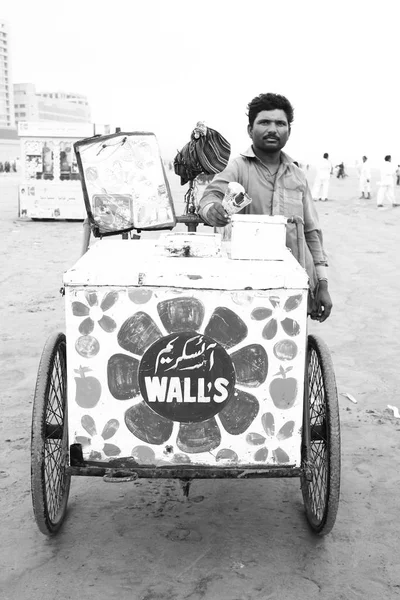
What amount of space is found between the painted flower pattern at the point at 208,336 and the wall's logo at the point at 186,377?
0.02 m

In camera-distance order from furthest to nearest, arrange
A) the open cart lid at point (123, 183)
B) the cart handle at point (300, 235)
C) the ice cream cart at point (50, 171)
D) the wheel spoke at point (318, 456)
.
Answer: the ice cream cart at point (50, 171) → the open cart lid at point (123, 183) → the cart handle at point (300, 235) → the wheel spoke at point (318, 456)

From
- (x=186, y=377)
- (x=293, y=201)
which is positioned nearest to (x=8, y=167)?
(x=293, y=201)

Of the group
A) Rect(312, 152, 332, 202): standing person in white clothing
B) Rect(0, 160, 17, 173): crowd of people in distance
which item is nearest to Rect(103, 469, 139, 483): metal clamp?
Rect(312, 152, 332, 202): standing person in white clothing

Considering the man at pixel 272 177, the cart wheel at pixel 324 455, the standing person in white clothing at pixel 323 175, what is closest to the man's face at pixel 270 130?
the man at pixel 272 177

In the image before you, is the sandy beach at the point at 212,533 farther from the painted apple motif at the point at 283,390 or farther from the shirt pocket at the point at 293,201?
the shirt pocket at the point at 293,201

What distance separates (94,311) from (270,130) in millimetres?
1271

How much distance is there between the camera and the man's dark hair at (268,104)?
10.3 ft

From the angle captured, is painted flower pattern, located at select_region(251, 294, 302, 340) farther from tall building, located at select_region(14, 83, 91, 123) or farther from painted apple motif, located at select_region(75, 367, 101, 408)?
tall building, located at select_region(14, 83, 91, 123)

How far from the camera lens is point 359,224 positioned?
14742 millimetres

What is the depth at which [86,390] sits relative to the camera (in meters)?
2.49

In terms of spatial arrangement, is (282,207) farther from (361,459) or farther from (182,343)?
(361,459)

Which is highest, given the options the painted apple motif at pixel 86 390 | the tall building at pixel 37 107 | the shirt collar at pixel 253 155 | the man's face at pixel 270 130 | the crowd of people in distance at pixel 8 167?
the tall building at pixel 37 107

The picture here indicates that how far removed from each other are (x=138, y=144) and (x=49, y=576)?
2.01 metres

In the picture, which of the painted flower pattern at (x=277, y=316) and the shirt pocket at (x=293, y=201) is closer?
the painted flower pattern at (x=277, y=316)
